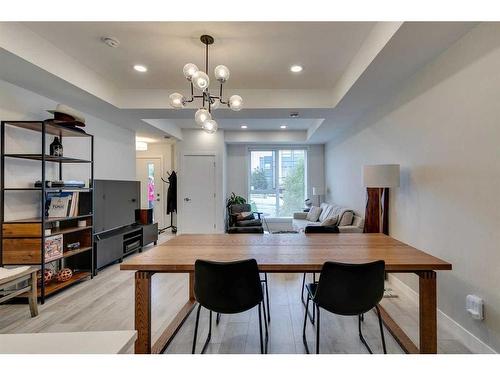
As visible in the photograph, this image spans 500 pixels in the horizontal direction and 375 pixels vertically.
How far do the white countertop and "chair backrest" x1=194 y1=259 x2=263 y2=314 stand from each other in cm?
81

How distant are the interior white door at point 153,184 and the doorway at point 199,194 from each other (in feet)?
3.28

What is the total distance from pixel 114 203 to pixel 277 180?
173 inches

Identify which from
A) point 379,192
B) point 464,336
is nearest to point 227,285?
point 464,336

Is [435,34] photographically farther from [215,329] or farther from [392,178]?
[215,329]

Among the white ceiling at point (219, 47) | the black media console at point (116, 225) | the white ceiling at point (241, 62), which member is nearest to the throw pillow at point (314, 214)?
the white ceiling at point (241, 62)

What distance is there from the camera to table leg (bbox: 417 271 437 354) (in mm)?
1627

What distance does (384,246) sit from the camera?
2.02m

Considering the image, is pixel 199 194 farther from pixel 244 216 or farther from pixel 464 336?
pixel 464 336

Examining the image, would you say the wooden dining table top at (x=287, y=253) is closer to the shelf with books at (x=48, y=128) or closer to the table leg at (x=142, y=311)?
the table leg at (x=142, y=311)

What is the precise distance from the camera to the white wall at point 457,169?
170 centimetres

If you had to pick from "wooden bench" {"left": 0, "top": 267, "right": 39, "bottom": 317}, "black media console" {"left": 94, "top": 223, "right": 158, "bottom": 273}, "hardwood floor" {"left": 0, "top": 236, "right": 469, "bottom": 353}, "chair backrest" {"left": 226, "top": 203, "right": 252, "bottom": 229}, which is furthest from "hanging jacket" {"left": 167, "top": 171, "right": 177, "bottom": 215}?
"wooden bench" {"left": 0, "top": 267, "right": 39, "bottom": 317}

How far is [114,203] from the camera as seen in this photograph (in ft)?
13.3

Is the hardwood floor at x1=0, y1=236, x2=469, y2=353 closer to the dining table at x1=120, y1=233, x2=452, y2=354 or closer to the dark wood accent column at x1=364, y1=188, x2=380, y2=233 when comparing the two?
the dining table at x1=120, y1=233, x2=452, y2=354
